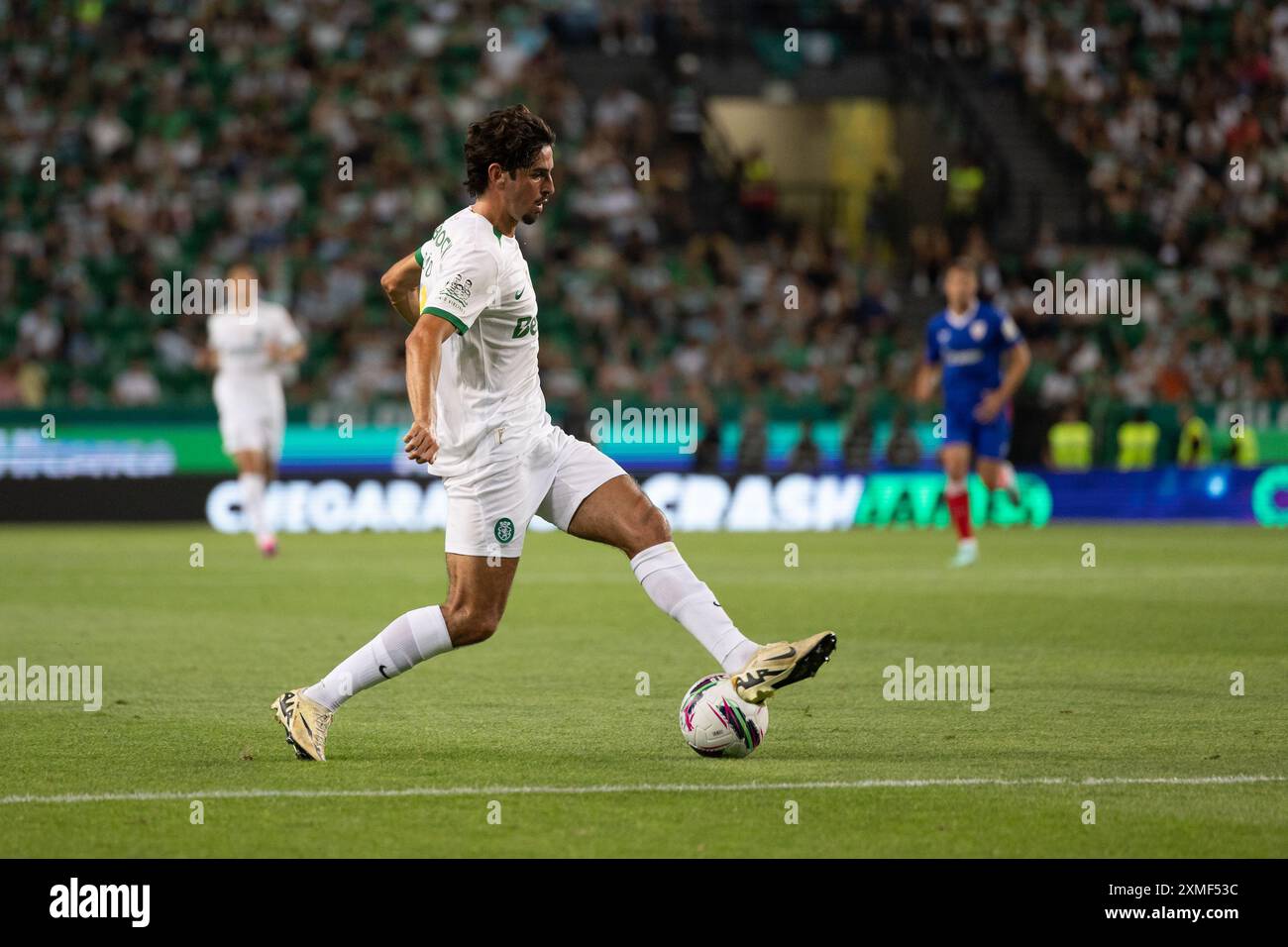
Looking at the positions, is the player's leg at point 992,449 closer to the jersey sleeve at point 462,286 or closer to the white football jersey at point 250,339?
the white football jersey at point 250,339

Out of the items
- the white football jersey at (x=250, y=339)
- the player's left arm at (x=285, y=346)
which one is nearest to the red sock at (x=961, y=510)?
the player's left arm at (x=285, y=346)

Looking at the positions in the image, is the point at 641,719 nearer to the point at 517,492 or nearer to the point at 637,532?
the point at 637,532

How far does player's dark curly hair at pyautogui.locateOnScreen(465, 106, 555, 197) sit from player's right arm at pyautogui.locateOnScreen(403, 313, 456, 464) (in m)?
0.60

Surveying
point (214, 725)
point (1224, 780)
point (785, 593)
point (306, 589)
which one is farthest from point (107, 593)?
point (1224, 780)

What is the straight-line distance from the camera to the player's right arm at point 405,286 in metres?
7.24

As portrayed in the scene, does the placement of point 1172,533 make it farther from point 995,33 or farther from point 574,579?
point 995,33

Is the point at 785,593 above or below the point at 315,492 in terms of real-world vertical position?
below

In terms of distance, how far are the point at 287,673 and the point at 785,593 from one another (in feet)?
16.7

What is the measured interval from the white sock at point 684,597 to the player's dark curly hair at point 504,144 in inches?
56.9

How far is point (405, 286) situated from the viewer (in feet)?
24.0

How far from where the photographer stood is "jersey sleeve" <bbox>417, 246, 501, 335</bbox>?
679 cm

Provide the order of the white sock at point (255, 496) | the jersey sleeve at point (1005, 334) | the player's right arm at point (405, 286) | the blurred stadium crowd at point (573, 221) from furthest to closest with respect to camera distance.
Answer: the blurred stadium crowd at point (573, 221) < the white sock at point (255, 496) < the jersey sleeve at point (1005, 334) < the player's right arm at point (405, 286)

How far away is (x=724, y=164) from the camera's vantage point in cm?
3044

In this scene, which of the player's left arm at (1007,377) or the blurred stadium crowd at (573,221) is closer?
the player's left arm at (1007,377)
